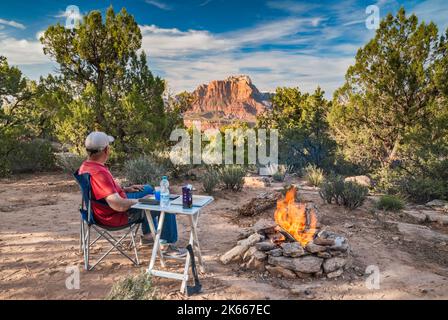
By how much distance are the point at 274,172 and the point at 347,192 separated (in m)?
5.45

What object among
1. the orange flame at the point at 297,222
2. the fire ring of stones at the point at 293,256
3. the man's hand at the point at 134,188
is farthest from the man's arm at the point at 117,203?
the orange flame at the point at 297,222

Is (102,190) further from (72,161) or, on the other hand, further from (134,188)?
(72,161)

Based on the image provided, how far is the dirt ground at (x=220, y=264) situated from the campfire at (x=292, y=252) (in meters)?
0.11

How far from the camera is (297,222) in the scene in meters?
4.09

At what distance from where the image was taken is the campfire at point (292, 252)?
11.1 feet

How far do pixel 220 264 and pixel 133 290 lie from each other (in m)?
1.36

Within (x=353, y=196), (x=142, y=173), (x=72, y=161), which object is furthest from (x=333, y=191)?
(x=72, y=161)

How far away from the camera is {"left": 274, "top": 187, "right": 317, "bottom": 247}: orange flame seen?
386 centimetres

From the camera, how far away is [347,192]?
604cm

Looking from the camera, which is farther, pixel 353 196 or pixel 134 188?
pixel 353 196

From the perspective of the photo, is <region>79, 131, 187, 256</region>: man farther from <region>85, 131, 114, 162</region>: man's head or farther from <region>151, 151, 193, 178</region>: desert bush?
<region>151, 151, 193, 178</region>: desert bush

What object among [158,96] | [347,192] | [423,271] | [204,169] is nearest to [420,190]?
[347,192]

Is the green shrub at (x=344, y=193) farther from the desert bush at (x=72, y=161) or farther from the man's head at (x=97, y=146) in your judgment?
the desert bush at (x=72, y=161)

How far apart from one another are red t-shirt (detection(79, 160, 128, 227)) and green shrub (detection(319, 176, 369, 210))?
428 centimetres
